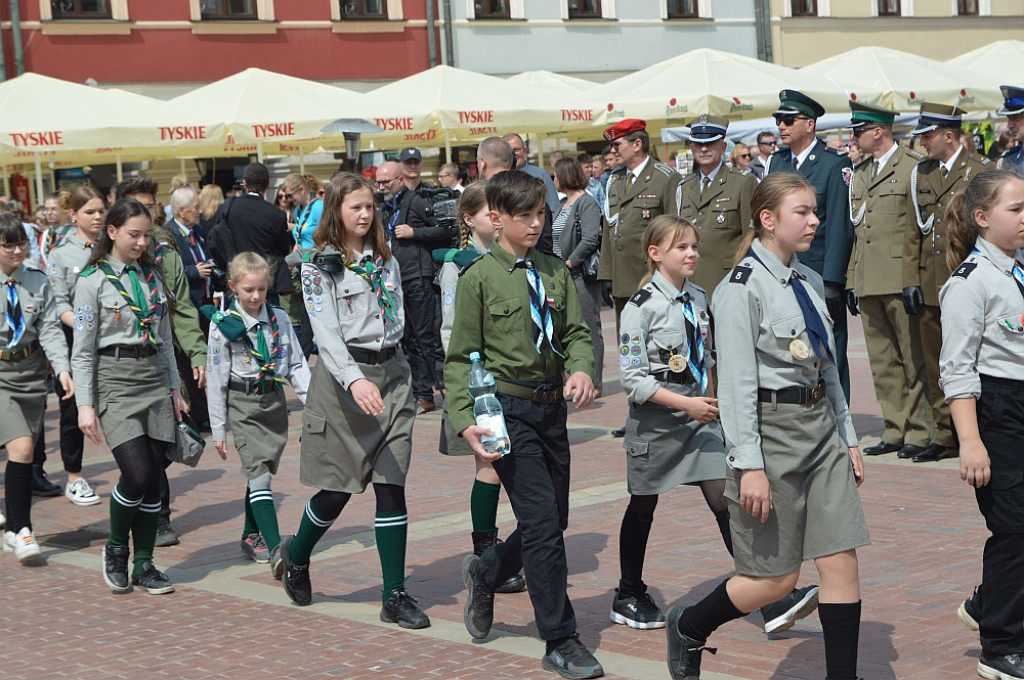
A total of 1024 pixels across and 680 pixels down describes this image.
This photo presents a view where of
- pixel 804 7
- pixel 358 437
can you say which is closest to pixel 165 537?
pixel 358 437

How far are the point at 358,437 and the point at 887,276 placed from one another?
450 centimetres

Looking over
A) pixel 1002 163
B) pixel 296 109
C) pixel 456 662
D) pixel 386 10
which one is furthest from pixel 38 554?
pixel 386 10

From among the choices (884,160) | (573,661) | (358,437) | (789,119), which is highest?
(789,119)

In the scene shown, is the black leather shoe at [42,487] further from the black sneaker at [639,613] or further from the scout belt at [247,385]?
the black sneaker at [639,613]

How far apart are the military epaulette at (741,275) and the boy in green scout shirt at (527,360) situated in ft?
2.89

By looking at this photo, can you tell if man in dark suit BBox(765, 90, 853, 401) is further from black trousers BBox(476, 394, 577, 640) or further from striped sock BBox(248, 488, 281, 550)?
black trousers BBox(476, 394, 577, 640)

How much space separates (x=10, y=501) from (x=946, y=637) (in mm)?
5260

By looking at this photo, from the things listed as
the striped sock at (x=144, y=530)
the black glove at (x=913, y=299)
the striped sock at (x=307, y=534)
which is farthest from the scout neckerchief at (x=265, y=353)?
the black glove at (x=913, y=299)

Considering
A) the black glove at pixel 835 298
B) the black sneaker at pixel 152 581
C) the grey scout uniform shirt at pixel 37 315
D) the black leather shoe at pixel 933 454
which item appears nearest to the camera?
the black sneaker at pixel 152 581

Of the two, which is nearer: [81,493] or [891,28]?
[81,493]

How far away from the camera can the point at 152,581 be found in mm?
7184

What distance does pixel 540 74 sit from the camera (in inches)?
1012

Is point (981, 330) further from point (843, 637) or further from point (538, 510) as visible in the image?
point (538, 510)

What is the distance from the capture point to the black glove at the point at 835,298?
9617 millimetres
